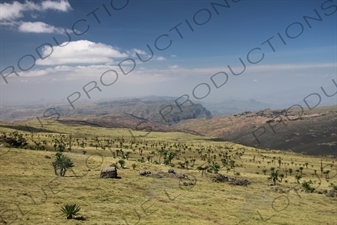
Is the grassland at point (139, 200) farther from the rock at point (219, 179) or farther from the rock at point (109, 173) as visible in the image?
the rock at point (219, 179)

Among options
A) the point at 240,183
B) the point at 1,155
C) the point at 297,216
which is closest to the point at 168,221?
the point at 297,216

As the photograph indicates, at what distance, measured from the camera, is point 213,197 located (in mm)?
54062

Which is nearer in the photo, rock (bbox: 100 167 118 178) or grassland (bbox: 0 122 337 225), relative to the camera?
grassland (bbox: 0 122 337 225)

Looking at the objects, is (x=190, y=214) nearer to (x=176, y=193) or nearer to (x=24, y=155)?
(x=176, y=193)

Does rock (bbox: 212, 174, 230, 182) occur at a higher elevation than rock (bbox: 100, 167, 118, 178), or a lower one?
lower

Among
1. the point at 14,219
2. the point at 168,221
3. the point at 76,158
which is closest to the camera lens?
the point at 14,219

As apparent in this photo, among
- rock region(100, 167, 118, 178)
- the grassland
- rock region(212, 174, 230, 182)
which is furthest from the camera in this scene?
rock region(212, 174, 230, 182)

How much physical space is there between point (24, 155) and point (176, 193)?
140ft

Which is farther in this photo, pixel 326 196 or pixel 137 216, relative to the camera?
pixel 326 196

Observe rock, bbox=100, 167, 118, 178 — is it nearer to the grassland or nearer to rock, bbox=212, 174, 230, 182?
the grassland

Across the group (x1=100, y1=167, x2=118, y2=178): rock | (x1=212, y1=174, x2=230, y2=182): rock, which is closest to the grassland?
(x1=100, y1=167, x2=118, y2=178): rock

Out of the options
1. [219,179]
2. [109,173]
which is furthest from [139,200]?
[219,179]

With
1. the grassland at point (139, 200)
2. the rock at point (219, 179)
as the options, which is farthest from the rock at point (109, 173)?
the rock at point (219, 179)

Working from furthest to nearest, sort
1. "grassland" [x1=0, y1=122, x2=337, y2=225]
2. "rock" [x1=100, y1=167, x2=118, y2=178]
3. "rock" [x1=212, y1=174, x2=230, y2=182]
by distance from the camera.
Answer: "rock" [x1=212, y1=174, x2=230, y2=182], "rock" [x1=100, y1=167, x2=118, y2=178], "grassland" [x1=0, y1=122, x2=337, y2=225]
